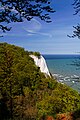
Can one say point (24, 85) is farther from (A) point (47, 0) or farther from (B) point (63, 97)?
(A) point (47, 0)

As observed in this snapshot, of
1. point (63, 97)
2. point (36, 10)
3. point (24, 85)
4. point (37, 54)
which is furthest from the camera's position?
point (37, 54)

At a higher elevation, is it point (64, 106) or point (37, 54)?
point (64, 106)

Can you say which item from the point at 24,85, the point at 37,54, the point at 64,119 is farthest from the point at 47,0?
the point at 37,54

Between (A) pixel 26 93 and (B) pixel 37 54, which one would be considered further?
(B) pixel 37 54

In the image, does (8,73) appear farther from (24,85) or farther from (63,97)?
(24,85)

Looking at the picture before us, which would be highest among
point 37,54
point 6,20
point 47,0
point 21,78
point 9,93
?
point 47,0

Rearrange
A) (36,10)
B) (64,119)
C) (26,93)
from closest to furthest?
(36,10)
(64,119)
(26,93)
